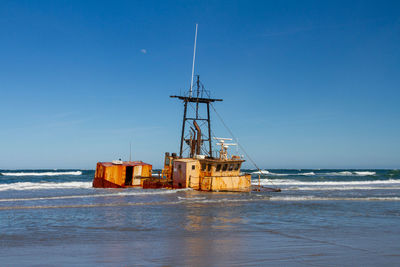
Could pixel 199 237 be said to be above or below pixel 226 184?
below

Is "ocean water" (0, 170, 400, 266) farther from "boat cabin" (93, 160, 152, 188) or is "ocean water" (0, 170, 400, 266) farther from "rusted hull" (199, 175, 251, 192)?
"boat cabin" (93, 160, 152, 188)

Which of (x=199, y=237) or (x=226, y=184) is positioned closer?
(x=199, y=237)

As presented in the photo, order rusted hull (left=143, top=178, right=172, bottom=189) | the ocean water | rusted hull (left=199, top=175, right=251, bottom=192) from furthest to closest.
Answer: rusted hull (left=143, top=178, right=172, bottom=189) < rusted hull (left=199, top=175, right=251, bottom=192) < the ocean water

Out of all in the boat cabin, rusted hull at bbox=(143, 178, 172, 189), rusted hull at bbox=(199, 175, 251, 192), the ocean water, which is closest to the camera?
the ocean water

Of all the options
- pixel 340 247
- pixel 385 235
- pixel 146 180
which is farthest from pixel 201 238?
pixel 146 180

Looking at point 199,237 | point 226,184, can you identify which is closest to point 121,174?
point 226,184

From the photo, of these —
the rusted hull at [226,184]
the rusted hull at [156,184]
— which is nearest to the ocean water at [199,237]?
the rusted hull at [226,184]

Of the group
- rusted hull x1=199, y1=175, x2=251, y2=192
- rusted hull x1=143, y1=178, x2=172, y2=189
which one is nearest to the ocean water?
rusted hull x1=199, y1=175, x2=251, y2=192

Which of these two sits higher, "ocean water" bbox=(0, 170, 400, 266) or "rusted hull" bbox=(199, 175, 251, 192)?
"rusted hull" bbox=(199, 175, 251, 192)

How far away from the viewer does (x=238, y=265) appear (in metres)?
7.42

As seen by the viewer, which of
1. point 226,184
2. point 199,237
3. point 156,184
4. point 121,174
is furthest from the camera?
point 121,174

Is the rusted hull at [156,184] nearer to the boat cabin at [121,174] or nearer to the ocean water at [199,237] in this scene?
the boat cabin at [121,174]

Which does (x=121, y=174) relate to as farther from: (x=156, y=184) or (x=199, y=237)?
(x=199, y=237)

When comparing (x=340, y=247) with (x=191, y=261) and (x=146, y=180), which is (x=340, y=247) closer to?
A: (x=191, y=261)
